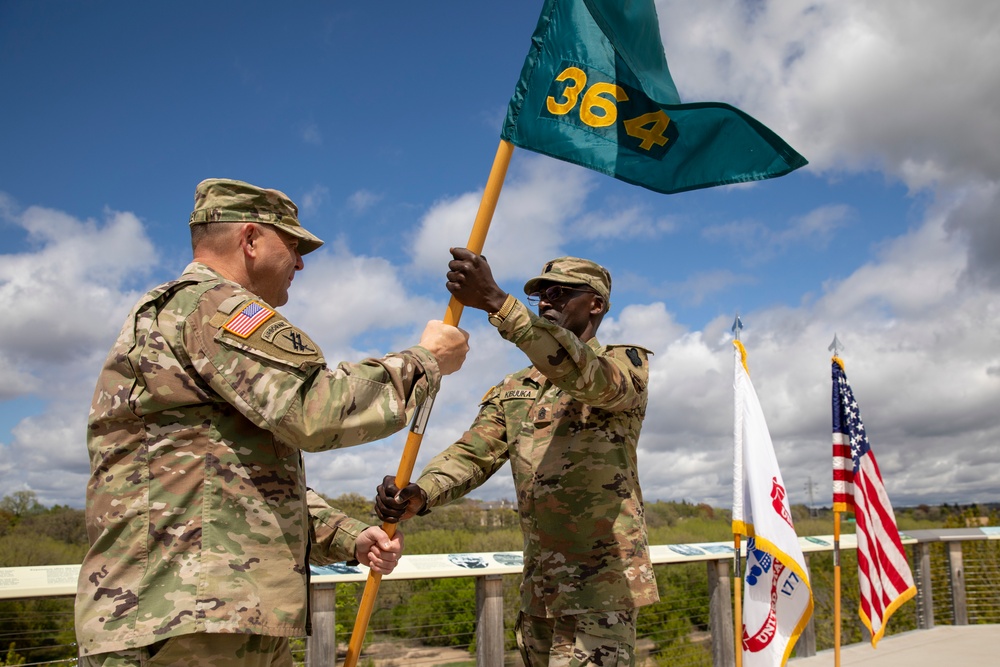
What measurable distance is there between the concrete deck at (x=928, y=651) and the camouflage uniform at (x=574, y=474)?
482cm

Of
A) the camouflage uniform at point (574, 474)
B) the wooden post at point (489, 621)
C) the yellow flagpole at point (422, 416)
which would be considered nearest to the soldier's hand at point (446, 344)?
the yellow flagpole at point (422, 416)

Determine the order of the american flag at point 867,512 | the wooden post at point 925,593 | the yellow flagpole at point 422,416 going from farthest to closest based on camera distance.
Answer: the wooden post at point 925,593
the american flag at point 867,512
the yellow flagpole at point 422,416

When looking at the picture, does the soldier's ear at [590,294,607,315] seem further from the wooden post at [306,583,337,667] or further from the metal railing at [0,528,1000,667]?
the wooden post at [306,583,337,667]

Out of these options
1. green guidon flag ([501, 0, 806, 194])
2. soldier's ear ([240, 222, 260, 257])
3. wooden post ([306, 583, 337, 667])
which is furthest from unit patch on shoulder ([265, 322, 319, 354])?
wooden post ([306, 583, 337, 667])

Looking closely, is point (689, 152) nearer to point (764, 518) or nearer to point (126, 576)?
point (126, 576)

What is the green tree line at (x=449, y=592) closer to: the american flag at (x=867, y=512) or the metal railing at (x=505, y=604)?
the metal railing at (x=505, y=604)

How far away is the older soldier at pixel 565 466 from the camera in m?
2.89

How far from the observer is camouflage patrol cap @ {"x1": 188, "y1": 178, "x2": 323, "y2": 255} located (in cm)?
227

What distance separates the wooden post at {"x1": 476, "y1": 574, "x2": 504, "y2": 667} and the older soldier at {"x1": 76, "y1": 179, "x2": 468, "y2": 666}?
3.43 meters

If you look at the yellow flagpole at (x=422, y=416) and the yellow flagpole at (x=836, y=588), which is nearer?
the yellow flagpole at (x=422, y=416)

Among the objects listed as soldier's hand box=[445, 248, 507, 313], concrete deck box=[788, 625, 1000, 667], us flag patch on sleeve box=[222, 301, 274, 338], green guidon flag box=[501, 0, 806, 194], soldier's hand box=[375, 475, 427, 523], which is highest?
green guidon flag box=[501, 0, 806, 194]

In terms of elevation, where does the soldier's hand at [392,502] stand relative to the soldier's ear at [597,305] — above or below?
below

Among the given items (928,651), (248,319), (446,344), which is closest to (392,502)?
(446,344)

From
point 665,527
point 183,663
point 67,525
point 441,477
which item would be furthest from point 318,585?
point 665,527
